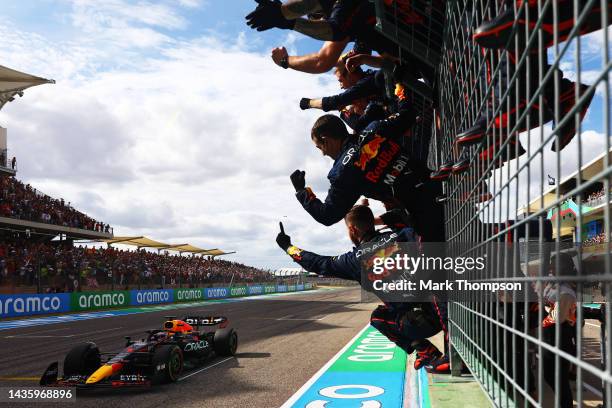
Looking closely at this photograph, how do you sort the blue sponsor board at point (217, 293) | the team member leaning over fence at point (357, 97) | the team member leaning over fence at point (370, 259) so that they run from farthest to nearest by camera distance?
the blue sponsor board at point (217, 293) → the team member leaning over fence at point (370, 259) → the team member leaning over fence at point (357, 97)

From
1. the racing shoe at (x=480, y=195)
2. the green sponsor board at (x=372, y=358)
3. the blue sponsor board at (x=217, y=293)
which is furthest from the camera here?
the blue sponsor board at (x=217, y=293)

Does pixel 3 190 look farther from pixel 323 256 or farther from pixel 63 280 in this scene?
pixel 323 256

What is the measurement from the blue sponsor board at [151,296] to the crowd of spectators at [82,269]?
2.04ft

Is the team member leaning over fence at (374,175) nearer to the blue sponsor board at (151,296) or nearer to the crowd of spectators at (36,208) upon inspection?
the blue sponsor board at (151,296)

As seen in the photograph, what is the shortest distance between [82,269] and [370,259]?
68.1ft

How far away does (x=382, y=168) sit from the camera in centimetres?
339

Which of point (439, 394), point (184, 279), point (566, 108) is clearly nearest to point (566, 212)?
point (566, 108)

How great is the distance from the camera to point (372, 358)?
9195mm

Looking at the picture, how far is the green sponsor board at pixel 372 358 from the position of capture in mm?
8133

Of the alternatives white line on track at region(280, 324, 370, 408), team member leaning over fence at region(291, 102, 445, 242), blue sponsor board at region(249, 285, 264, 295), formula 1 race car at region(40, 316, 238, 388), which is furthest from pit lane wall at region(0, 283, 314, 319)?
team member leaning over fence at region(291, 102, 445, 242)

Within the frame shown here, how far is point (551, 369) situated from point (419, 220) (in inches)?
62.8

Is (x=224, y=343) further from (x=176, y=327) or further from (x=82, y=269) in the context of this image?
(x=82, y=269)

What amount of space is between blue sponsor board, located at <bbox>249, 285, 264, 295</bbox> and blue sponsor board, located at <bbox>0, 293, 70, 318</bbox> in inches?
892

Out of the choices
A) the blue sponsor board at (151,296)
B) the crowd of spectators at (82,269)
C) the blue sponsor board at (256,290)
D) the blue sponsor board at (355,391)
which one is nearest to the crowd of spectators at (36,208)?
the crowd of spectators at (82,269)
